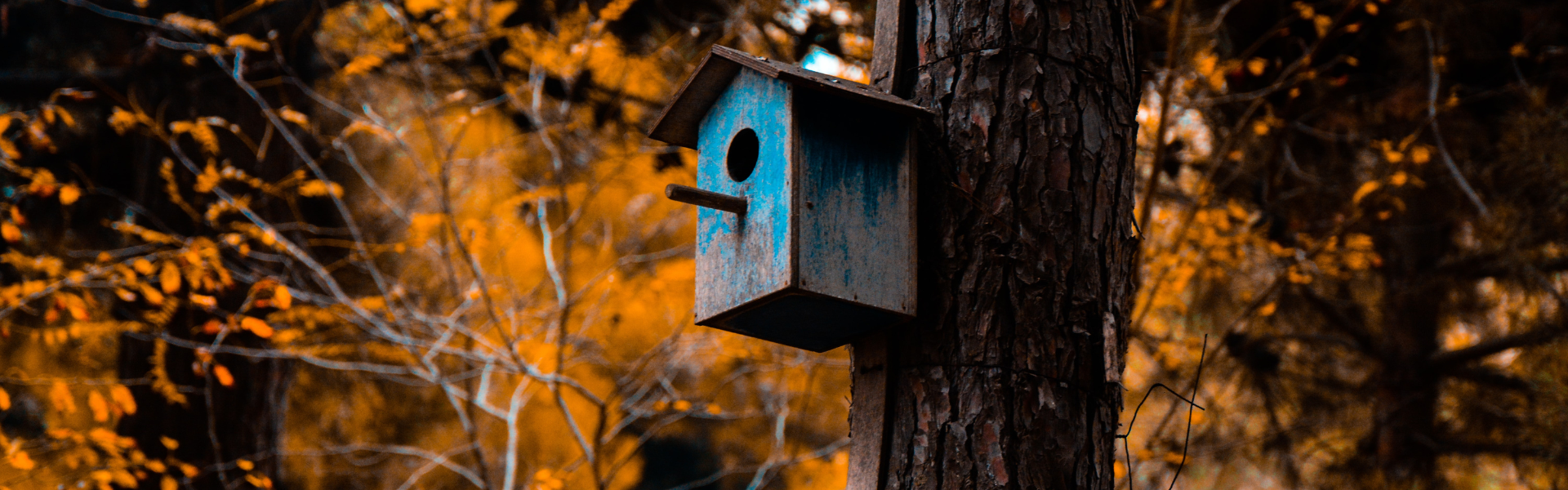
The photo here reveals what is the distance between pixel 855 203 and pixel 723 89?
52cm

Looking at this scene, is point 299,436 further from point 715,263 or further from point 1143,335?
point 715,263

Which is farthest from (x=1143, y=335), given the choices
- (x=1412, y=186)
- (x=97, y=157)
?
(x=97, y=157)

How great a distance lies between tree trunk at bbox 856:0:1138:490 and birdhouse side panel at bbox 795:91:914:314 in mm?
62

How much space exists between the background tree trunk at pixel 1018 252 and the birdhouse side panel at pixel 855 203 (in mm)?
64

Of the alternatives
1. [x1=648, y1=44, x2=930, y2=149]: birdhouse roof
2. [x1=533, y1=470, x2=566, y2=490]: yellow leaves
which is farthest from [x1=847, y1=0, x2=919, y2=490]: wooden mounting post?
[x1=533, y1=470, x2=566, y2=490]: yellow leaves

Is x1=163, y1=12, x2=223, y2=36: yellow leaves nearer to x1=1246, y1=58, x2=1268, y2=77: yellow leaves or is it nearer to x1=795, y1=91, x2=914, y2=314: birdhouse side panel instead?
x1=795, y1=91, x2=914, y2=314: birdhouse side panel

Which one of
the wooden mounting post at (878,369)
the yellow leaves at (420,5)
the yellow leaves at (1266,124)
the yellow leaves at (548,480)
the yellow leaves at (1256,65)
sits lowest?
the yellow leaves at (548,480)

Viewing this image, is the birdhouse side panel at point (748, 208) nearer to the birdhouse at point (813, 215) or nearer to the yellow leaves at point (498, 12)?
the birdhouse at point (813, 215)

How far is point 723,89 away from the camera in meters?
2.29

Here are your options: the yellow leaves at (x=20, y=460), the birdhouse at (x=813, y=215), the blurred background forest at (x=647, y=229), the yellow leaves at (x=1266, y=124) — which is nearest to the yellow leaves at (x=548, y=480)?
the blurred background forest at (x=647, y=229)

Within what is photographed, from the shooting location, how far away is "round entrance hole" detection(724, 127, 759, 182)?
7.32 feet

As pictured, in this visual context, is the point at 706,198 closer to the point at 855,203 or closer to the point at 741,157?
the point at 855,203

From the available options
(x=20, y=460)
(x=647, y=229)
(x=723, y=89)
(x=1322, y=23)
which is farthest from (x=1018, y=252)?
(x=647, y=229)

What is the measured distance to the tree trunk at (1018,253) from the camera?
1817mm
